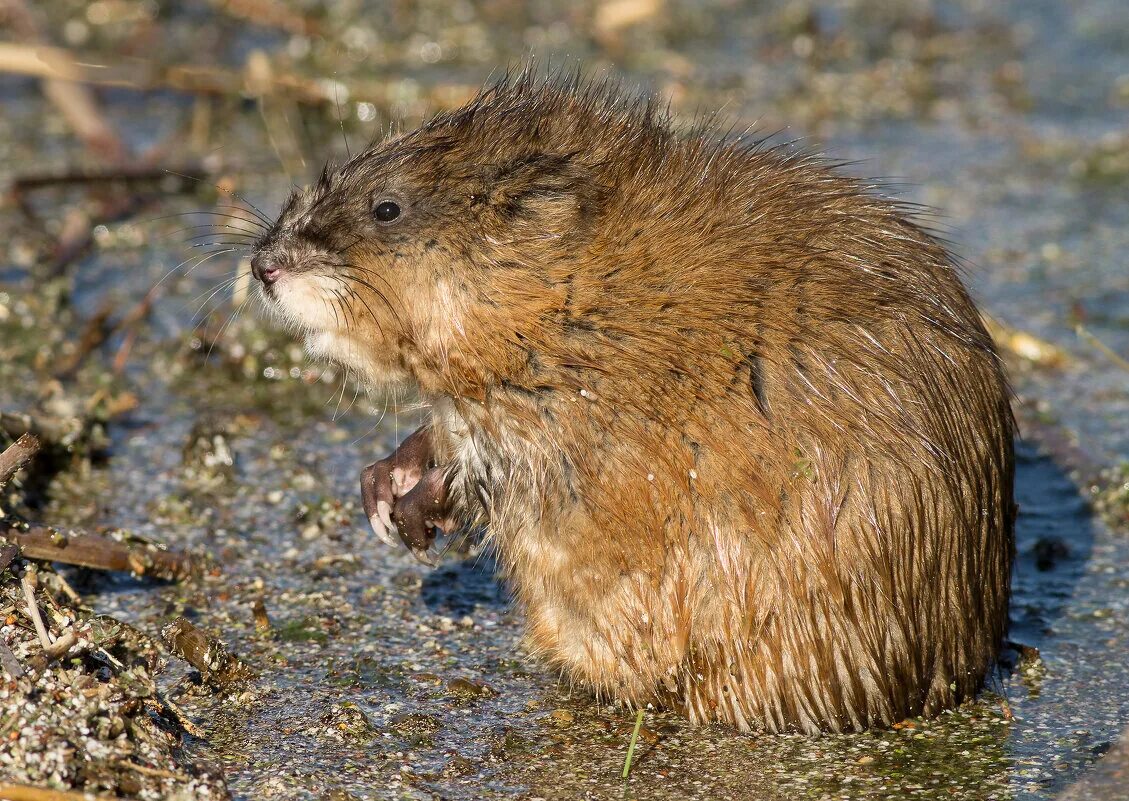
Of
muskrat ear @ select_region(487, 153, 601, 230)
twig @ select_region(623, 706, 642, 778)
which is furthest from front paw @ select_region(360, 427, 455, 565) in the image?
twig @ select_region(623, 706, 642, 778)

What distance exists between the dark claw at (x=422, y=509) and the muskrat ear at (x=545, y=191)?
61 centimetres

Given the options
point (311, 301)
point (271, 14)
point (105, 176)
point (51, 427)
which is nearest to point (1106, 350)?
point (311, 301)

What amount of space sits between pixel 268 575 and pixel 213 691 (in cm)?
59

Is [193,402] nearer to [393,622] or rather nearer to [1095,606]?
[393,622]

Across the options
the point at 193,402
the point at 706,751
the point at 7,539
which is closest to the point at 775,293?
the point at 706,751

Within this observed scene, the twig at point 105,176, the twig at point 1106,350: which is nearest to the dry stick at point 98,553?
the twig at point 105,176

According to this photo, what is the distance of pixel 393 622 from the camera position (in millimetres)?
3572

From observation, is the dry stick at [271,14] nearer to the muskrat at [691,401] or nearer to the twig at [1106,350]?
the twig at [1106,350]

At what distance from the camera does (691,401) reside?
3.05 metres

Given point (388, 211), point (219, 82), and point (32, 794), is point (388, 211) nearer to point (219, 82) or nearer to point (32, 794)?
point (32, 794)

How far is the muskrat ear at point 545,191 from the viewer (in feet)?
10.5

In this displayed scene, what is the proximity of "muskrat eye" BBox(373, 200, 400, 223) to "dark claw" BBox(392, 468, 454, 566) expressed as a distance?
1.88 feet

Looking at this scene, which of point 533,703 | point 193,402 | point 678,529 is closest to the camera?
point 678,529

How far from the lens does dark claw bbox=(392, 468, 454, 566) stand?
3.41 m
